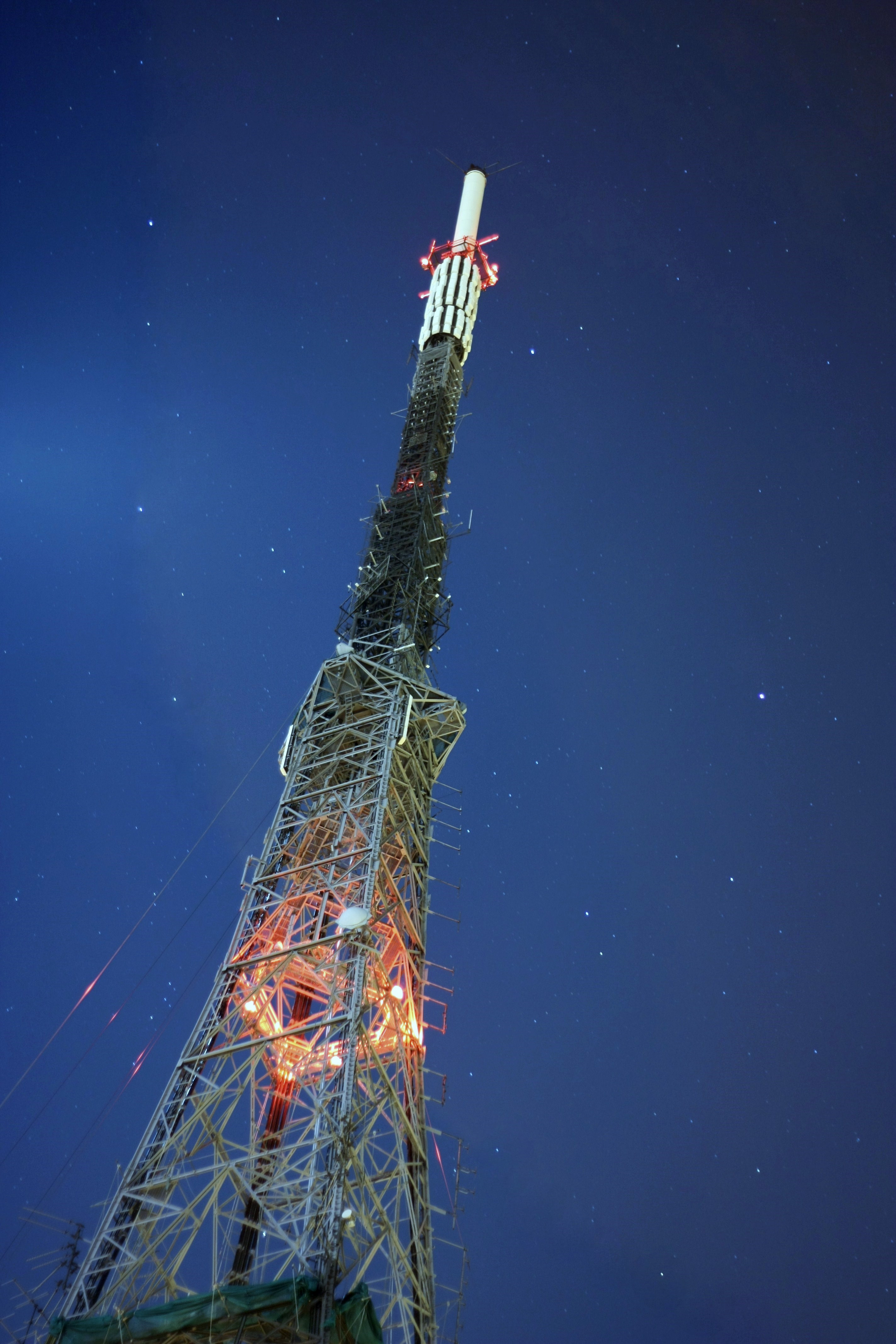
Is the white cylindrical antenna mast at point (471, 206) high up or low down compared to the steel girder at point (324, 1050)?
up

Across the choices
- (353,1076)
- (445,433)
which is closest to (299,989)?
(353,1076)

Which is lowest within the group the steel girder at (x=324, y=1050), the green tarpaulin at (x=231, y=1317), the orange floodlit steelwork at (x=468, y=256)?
the green tarpaulin at (x=231, y=1317)

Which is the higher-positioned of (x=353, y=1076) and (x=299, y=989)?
(x=299, y=989)

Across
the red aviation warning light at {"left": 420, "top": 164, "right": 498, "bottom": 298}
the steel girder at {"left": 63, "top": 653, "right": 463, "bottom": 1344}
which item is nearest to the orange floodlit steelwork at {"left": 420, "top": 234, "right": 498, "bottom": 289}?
the red aviation warning light at {"left": 420, "top": 164, "right": 498, "bottom": 298}

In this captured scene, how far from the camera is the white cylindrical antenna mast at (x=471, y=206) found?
52094 mm

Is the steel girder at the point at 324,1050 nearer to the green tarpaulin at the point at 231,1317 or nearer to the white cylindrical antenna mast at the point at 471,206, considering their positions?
the green tarpaulin at the point at 231,1317

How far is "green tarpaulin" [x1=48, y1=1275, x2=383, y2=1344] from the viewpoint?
61.7ft

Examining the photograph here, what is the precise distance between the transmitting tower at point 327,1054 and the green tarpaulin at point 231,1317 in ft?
0.11

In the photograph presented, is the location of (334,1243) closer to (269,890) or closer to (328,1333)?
(328,1333)

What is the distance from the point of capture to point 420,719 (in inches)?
1314

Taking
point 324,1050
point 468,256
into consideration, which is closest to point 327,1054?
point 324,1050

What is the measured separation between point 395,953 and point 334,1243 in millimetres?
10187

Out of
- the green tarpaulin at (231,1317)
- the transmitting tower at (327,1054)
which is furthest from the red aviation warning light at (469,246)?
the green tarpaulin at (231,1317)

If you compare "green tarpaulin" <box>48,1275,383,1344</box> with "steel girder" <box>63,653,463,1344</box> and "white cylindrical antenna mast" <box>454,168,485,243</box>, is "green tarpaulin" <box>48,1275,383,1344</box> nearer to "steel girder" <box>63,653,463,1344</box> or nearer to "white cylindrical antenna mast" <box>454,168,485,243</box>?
"steel girder" <box>63,653,463,1344</box>
